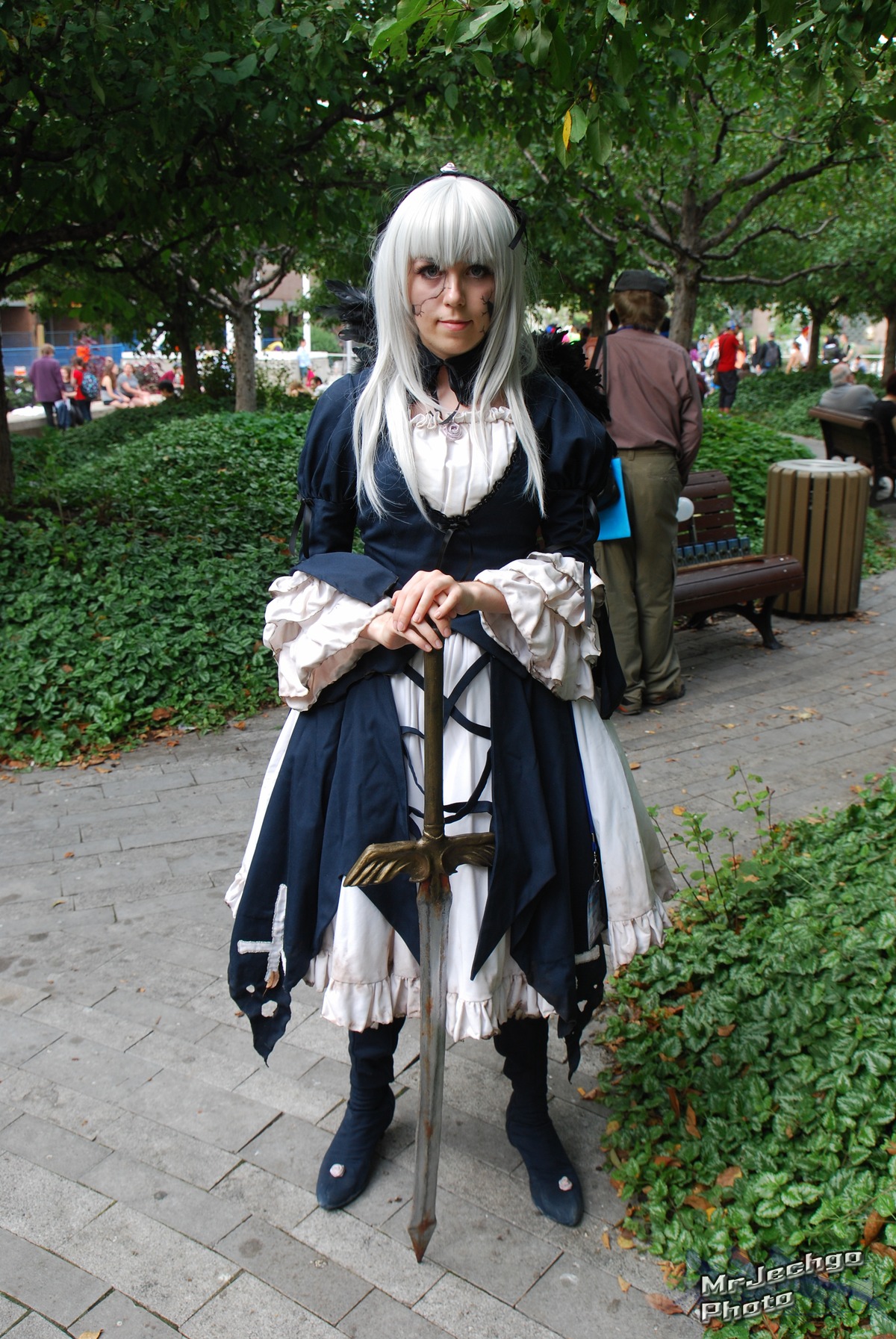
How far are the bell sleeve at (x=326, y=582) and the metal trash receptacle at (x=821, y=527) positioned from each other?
5295mm

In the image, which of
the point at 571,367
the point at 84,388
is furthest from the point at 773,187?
the point at 84,388

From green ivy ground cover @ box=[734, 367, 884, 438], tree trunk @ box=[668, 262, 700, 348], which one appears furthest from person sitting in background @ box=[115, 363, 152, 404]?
tree trunk @ box=[668, 262, 700, 348]

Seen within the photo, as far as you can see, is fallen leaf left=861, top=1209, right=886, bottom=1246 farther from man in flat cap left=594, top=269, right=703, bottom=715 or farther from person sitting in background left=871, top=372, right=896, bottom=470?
person sitting in background left=871, top=372, right=896, bottom=470

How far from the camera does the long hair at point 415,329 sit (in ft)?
6.60

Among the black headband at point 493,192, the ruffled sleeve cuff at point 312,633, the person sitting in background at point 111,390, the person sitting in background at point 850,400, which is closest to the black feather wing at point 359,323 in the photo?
the black headband at point 493,192

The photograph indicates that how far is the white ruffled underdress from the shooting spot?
6.77 feet

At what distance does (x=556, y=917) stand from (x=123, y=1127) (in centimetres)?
129

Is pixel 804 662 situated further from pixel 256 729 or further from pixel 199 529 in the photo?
pixel 199 529

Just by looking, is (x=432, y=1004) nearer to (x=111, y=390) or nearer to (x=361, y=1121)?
(x=361, y=1121)

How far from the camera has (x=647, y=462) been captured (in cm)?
542

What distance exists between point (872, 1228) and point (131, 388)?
86.9 feet

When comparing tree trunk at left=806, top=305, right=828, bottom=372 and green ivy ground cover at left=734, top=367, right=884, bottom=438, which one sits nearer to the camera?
green ivy ground cover at left=734, top=367, right=884, bottom=438

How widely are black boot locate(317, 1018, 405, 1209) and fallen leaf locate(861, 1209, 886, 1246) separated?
0.96 m

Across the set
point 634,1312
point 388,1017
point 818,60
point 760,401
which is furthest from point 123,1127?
point 760,401
